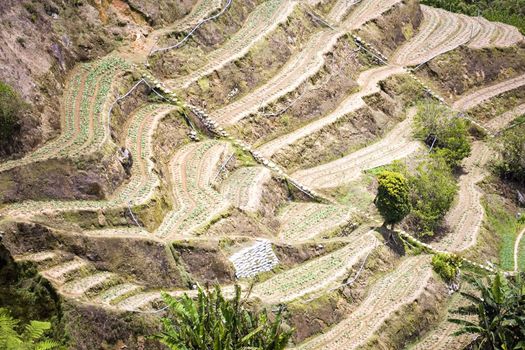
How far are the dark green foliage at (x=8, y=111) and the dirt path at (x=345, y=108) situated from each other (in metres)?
18.9

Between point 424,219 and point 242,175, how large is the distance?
46.5 feet

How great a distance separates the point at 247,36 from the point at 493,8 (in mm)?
44214

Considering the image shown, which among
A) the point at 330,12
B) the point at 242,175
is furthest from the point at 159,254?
the point at 330,12

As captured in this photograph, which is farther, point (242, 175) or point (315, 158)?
point (315, 158)

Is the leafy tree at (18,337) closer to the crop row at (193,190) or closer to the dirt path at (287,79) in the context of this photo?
the crop row at (193,190)

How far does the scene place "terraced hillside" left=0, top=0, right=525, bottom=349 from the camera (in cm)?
4209

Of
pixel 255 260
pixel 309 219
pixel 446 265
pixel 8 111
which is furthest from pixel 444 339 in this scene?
pixel 8 111

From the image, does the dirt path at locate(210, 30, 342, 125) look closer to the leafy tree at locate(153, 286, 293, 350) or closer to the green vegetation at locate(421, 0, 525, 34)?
the leafy tree at locate(153, 286, 293, 350)

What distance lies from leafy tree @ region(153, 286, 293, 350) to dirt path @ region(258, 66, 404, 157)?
25059 millimetres

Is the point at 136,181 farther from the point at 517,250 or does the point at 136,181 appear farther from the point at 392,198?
the point at 517,250

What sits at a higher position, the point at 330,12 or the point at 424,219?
the point at 330,12

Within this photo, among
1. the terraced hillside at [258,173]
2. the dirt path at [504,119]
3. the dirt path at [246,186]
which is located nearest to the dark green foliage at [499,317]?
the terraced hillside at [258,173]

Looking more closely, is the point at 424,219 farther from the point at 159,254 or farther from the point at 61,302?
the point at 61,302

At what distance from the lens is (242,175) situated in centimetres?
5619
